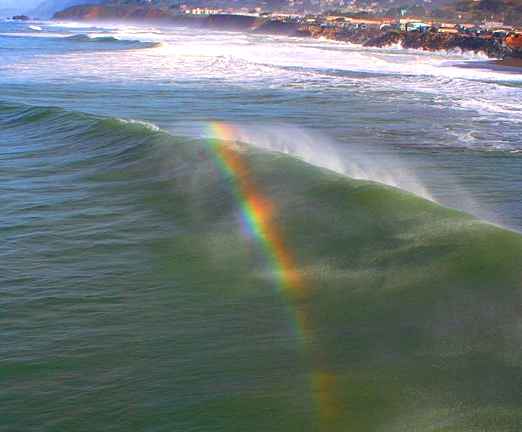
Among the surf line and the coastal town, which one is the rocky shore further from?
the surf line

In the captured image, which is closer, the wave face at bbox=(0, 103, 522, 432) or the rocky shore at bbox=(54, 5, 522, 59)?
the wave face at bbox=(0, 103, 522, 432)

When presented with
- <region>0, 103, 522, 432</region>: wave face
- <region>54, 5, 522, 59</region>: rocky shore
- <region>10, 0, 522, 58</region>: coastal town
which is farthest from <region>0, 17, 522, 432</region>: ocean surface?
<region>54, 5, 522, 59</region>: rocky shore

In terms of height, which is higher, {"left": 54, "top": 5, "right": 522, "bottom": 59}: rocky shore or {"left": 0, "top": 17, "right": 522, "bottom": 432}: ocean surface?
{"left": 54, "top": 5, "right": 522, "bottom": 59}: rocky shore

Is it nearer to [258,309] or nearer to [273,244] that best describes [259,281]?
[258,309]

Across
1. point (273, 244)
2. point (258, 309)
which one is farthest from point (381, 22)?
point (258, 309)

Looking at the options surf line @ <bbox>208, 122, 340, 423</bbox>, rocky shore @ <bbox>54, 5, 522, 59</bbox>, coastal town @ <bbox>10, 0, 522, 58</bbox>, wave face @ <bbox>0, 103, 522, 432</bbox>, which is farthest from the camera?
coastal town @ <bbox>10, 0, 522, 58</bbox>

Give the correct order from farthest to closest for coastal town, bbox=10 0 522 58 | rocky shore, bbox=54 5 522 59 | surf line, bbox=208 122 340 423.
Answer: coastal town, bbox=10 0 522 58 < rocky shore, bbox=54 5 522 59 < surf line, bbox=208 122 340 423
